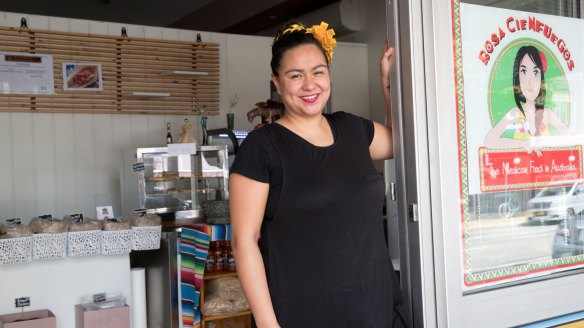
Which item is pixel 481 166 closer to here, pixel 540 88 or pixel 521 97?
pixel 521 97

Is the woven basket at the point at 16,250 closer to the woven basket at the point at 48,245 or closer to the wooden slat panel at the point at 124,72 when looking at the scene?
the woven basket at the point at 48,245

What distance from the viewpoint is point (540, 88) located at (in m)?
2.47

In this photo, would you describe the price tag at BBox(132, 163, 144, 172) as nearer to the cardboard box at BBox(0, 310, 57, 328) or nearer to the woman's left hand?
the cardboard box at BBox(0, 310, 57, 328)

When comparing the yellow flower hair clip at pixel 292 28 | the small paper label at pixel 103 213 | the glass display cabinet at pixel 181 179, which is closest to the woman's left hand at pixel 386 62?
the yellow flower hair clip at pixel 292 28

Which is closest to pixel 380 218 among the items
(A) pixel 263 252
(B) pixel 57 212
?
(A) pixel 263 252

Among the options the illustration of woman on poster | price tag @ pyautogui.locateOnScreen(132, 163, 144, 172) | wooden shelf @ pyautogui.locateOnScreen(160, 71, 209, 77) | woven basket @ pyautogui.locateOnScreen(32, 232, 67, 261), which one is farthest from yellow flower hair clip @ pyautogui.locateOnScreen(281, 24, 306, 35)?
wooden shelf @ pyautogui.locateOnScreen(160, 71, 209, 77)

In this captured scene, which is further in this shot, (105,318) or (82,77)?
(82,77)

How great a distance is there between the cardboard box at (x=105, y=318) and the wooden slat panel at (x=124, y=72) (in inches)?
121

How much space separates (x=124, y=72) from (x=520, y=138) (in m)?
4.91

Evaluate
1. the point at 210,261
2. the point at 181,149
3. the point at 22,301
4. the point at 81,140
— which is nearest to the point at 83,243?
the point at 22,301

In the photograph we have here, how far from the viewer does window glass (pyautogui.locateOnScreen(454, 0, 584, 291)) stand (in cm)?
225

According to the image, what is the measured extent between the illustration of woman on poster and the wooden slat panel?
189 inches

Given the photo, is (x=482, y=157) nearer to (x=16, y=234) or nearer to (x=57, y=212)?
(x=16, y=234)

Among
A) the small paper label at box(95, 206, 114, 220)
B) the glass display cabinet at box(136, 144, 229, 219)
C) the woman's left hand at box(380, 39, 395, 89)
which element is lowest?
the small paper label at box(95, 206, 114, 220)
